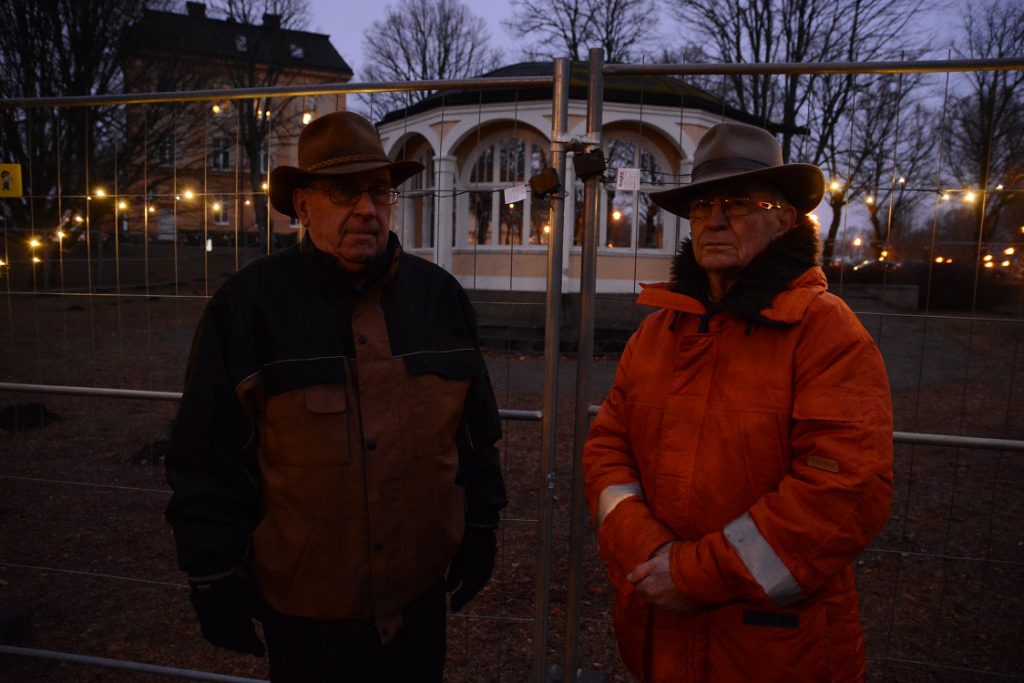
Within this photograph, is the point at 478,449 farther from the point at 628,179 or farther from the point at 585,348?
the point at 628,179

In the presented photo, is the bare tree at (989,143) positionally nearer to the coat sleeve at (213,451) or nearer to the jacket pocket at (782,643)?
the jacket pocket at (782,643)

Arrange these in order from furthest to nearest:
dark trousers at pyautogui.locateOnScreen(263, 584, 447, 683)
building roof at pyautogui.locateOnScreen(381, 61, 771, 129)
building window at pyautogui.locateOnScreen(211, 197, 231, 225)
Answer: building window at pyautogui.locateOnScreen(211, 197, 231, 225), building roof at pyautogui.locateOnScreen(381, 61, 771, 129), dark trousers at pyautogui.locateOnScreen(263, 584, 447, 683)

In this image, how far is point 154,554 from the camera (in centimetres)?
447

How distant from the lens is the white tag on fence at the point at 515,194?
2301mm

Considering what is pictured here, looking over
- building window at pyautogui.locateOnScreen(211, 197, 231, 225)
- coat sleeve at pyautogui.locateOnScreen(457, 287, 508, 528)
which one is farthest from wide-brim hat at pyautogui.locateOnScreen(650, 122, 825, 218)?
building window at pyautogui.locateOnScreen(211, 197, 231, 225)

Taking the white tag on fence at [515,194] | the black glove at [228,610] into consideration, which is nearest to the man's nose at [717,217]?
the white tag on fence at [515,194]

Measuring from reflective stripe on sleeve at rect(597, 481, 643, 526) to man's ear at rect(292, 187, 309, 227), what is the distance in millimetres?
1242

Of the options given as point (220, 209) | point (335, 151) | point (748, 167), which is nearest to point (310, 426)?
point (335, 151)

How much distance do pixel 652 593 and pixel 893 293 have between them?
1.51 meters

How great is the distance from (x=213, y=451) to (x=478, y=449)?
843 millimetres

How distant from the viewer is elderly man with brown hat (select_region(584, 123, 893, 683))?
1.51 m

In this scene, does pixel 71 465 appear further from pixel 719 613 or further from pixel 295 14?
pixel 295 14

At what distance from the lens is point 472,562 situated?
2.19 metres

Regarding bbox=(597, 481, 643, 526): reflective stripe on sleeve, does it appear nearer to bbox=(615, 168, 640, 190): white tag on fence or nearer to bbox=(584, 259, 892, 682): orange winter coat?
bbox=(584, 259, 892, 682): orange winter coat
